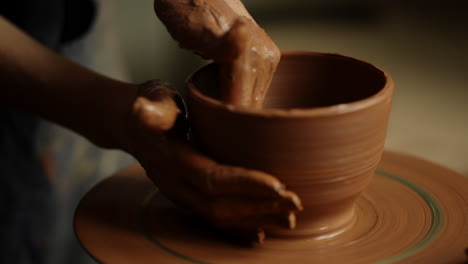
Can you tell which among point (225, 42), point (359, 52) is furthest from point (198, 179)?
point (359, 52)

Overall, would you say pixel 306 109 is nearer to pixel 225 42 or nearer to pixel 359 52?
pixel 225 42

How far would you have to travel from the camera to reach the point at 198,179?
1.09 meters

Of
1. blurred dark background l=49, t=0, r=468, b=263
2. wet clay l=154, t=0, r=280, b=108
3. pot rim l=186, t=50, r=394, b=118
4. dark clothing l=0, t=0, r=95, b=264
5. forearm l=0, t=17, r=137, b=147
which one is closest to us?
pot rim l=186, t=50, r=394, b=118

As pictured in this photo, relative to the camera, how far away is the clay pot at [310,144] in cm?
104

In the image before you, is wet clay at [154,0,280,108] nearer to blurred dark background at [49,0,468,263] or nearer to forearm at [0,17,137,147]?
forearm at [0,17,137,147]

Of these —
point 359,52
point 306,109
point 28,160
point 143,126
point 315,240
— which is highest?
point 306,109

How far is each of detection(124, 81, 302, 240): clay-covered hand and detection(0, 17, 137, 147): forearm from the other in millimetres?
105

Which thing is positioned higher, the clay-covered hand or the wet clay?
the wet clay

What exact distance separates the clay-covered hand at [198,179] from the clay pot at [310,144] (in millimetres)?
42

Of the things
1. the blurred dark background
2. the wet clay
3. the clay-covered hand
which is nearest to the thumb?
the clay-covered hand

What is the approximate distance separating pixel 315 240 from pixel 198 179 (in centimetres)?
26

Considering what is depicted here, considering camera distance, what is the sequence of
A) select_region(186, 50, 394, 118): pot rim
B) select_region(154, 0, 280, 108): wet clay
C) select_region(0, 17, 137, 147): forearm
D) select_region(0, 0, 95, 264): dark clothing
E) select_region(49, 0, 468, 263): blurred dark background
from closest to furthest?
1. select_region(186, 50, 394, 118): pot rim
2. select_region(154, 0, 280, 108): wet clay
3. select_region(0, 17, 137, 147): forearm
4. select_region(0, 0, 95, 264): dark clothing
5. select_region(49, 0, 468, 263): blurred dark background

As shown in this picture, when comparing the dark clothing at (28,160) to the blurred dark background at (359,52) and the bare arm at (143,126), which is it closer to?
the blurred dark background at (359,52)

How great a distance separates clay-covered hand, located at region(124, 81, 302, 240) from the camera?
40.7 inches
